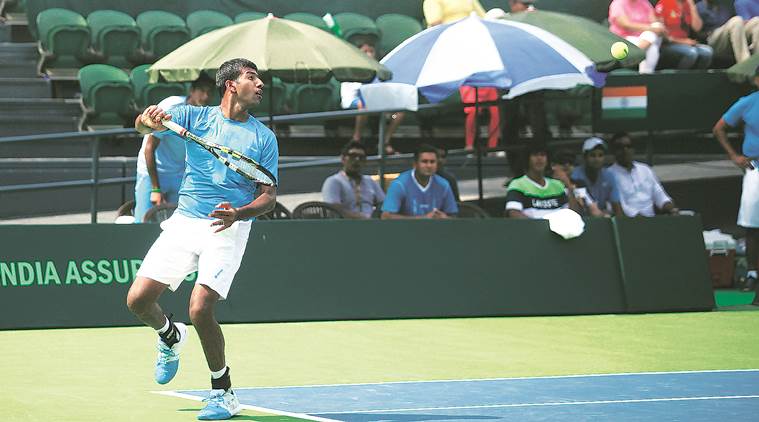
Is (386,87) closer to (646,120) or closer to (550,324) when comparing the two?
→ (646,120)

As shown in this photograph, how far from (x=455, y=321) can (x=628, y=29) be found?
6.14 meters

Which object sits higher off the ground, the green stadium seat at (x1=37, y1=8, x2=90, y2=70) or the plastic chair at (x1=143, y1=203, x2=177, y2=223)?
the green stadium seat at (x1=37, y1=8, x2=90, y2=70)

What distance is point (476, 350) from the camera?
991 centimetres

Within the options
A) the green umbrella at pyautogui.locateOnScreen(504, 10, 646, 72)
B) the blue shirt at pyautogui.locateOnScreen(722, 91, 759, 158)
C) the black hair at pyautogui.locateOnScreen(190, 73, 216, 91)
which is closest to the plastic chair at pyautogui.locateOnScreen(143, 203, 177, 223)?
the black hair at pyautogui.locateOnScreen(190, 73, 216, 91)

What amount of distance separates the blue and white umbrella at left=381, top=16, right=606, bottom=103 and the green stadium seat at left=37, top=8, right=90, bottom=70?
5140 millimetres

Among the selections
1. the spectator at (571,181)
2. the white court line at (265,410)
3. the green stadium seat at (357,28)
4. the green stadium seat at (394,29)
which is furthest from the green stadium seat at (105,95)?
the white court line at (265,410)

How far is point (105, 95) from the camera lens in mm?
16188

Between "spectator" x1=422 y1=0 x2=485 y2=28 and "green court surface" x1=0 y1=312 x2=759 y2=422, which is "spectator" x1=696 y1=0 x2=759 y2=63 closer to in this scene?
"spectator" x1=422 y1=0 x2=485 y2=28

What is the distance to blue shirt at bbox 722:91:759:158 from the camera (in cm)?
1349

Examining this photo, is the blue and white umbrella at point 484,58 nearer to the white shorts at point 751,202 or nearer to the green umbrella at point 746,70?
the white shorts at point 751,202

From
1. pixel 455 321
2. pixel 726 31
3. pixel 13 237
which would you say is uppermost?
pixel 726 31

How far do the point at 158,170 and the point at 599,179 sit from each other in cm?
491

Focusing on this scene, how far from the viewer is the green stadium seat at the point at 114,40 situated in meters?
17.2

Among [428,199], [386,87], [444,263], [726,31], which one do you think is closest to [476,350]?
[444,263]
